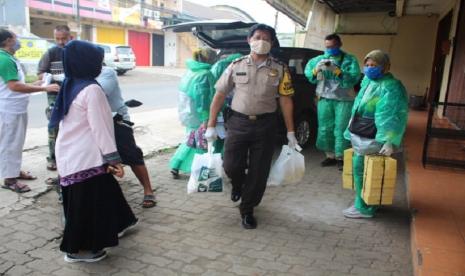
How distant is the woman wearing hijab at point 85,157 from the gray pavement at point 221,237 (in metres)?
0.23

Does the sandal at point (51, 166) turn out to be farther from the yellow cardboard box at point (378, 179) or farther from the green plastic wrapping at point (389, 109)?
the green plastic wrapping at point (389, 109)

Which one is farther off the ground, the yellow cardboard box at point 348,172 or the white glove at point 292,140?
the white glove at point 292,140

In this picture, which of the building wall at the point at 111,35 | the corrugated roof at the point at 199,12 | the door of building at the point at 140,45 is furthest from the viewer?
the corrugated roof at the point at 199,12

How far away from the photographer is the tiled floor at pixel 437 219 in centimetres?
289

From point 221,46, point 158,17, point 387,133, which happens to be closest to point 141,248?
point 387,133

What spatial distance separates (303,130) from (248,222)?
3.44 meters

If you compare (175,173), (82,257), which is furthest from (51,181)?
(82,257)

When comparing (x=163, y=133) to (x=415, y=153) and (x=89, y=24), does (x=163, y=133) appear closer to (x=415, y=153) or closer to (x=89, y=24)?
(x=415, y=153)

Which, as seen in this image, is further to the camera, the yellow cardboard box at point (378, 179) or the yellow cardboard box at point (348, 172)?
the yellow cardboard box at point (348, 172)

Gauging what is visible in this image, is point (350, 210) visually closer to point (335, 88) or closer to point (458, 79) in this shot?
point (335, 88)

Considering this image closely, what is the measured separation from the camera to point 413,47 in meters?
12.8

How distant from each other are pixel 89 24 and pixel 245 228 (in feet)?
103

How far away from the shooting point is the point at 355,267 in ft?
10.2

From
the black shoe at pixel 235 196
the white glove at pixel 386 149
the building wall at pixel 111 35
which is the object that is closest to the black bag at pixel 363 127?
the white glove at pixel 386 149
